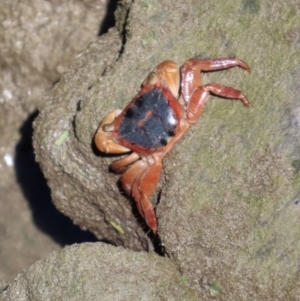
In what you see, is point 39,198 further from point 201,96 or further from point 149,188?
point 201,96

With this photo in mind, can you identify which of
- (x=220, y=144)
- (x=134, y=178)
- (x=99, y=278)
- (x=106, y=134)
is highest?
(x=220, y=144)

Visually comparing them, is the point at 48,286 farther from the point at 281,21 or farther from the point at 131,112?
the point at 281,21

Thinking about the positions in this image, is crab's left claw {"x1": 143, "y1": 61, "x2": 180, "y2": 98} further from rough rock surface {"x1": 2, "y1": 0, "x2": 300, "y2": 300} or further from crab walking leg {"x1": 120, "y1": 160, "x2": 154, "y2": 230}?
crab walking leg {"x1": 120, "y1": 160, "x2": 154, "y2": 230}

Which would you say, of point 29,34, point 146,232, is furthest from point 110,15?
point 146,232

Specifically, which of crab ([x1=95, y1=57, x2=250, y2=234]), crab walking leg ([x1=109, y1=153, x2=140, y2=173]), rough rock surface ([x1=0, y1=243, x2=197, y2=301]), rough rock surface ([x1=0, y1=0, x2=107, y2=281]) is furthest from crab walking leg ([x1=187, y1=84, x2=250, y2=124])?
rough rock surface ([x1=0, y1=0, x2=107, y2=281])

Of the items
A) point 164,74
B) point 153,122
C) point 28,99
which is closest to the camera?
point 164,74

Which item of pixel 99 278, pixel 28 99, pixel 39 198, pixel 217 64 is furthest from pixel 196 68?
pixel 39 198

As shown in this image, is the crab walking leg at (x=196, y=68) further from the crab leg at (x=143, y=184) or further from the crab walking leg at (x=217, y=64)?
the crab leg at (x=143, y=184)

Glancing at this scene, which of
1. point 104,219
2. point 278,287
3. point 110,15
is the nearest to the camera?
point 278,287
